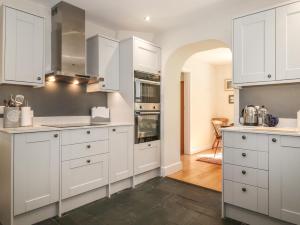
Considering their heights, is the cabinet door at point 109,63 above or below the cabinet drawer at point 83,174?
above

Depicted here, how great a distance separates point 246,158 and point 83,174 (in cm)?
181

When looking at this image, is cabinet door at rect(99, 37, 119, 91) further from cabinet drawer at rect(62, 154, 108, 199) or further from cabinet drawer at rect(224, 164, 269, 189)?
cabinet drawer at rect(224, 164, 269, 189)

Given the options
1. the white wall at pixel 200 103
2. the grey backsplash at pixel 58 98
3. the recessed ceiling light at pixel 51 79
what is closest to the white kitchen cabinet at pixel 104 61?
the grey backsplash at pixel 58 98

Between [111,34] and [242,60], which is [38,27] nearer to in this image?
[111,34]

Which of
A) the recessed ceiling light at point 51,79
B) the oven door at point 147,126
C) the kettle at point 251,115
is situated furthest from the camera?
the oven door at point 147,126

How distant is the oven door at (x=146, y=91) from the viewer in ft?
10.3

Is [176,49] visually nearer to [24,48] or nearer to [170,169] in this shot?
[170,169]

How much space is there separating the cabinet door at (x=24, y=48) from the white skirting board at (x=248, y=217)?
2.56 m

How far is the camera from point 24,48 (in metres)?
2.30

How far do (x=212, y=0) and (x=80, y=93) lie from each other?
220 centimetres

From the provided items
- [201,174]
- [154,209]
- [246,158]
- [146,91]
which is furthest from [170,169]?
[246,158]

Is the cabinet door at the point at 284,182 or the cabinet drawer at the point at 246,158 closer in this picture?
the cabinet door at the point at 284,182

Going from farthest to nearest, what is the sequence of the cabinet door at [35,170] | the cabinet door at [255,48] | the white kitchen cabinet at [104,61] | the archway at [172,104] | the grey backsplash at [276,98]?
the archway at [172,104]
the white kitchen cabinet at [104,61]
the grey backsplash at [276,98]
the cabinet door at [255,48]
the cabinet door at [35,170]

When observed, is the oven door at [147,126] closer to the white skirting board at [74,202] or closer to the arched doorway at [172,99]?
the arched doorway at [172,99]
